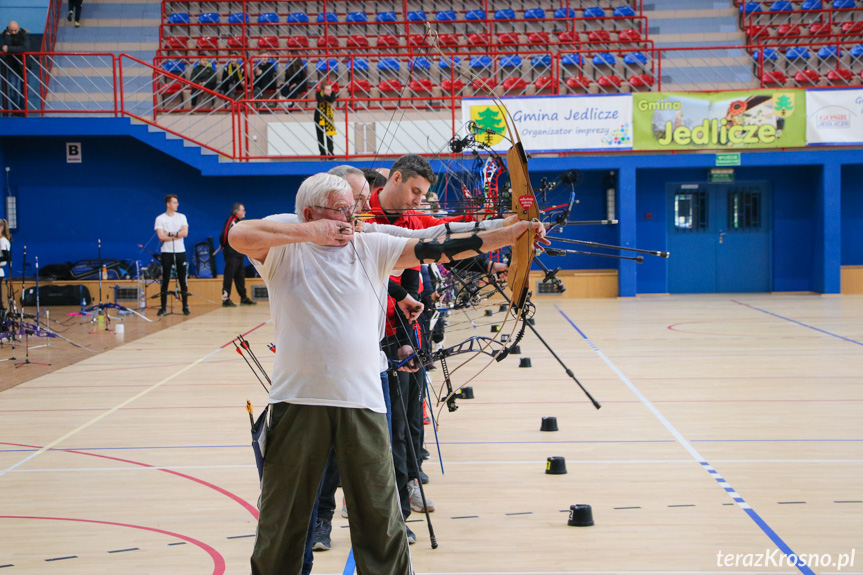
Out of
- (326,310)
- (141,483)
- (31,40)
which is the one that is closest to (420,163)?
(326,310)

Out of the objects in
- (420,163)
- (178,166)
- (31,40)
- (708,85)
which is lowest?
(420,163)

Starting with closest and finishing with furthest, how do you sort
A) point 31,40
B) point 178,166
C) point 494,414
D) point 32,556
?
point 32,556 < point 494,414 < point 178,166 < point 31,40

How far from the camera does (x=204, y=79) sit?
637 inches

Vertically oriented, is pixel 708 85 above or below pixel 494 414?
above

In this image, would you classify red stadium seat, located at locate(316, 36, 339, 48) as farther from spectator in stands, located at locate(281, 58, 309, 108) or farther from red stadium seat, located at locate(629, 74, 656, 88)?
red stadium seat, located at locate(629, 74, 656, 88)

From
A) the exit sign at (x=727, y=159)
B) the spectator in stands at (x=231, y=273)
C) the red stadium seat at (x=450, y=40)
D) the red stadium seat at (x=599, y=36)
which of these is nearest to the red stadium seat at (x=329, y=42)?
the red stadium seat at (x=450, y=40)

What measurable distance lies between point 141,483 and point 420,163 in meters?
2.20

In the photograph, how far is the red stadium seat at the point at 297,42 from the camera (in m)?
18.0

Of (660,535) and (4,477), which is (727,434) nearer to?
(660,535)

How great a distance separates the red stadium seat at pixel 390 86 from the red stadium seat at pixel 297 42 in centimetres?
254

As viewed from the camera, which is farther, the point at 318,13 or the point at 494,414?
the point at 318,13

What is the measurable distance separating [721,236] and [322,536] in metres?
14.7

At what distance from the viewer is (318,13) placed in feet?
62.0

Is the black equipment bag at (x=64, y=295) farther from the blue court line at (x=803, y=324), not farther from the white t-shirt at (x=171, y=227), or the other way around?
the blue court line at (x=803, y=324)
